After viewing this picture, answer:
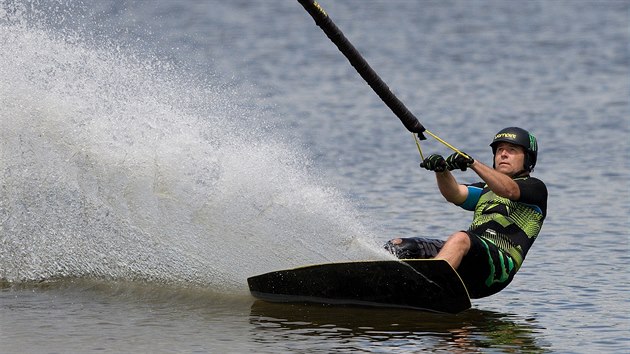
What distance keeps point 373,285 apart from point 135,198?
2592 mm

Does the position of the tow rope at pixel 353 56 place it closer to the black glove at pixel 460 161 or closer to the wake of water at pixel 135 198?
the black glove at pixel 460 161

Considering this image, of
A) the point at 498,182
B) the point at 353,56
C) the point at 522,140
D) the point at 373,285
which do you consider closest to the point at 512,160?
the point at 522,140

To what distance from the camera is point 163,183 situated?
12.8 m

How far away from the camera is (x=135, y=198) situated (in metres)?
12.8

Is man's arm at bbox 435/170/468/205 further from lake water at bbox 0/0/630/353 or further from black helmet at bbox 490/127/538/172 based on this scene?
lake water at bbox 0/0/630/353

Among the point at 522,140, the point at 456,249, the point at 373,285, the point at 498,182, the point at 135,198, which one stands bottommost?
the point at 373,285

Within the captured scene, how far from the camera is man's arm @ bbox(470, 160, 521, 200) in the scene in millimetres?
11359

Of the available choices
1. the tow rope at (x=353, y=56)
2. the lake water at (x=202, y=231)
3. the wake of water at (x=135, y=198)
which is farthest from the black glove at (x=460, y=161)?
the wake of water at (x=135, y=198)

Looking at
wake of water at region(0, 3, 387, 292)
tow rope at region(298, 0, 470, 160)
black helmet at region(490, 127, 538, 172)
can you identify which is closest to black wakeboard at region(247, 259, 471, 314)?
wake of water at region(0, 3, 387, 292)

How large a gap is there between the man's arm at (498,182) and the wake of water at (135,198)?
5.12 feet

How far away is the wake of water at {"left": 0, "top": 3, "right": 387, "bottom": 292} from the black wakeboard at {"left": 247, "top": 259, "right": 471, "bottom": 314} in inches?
19.0

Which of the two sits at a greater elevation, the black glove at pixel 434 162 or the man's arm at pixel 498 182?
the black glove at pixel 434 162

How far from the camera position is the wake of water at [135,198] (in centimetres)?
1269

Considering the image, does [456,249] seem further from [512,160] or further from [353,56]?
[353,56]
